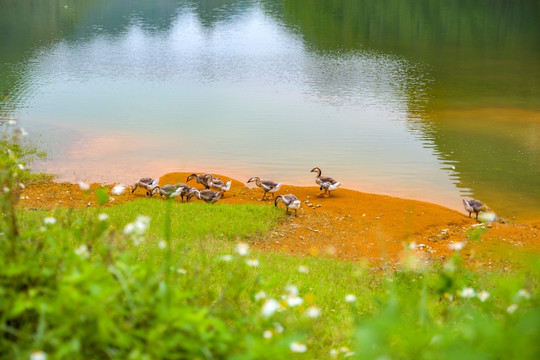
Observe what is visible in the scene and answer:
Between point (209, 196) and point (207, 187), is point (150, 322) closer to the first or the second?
point (209, 196)

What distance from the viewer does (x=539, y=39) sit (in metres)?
51.0

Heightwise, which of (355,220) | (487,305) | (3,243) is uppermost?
(3,243)

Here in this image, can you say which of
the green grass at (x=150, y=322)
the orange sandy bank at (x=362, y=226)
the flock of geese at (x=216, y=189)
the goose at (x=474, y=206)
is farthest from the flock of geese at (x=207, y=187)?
the green grass at (x=150, y=322)

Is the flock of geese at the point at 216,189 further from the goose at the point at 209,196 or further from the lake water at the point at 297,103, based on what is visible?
the lake water at the point at 297,103

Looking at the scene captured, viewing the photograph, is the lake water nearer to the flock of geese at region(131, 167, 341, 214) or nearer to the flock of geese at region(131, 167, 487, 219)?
the flock of geese at region(131, 167, 487, 219)

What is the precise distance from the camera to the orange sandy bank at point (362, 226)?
1275 cm

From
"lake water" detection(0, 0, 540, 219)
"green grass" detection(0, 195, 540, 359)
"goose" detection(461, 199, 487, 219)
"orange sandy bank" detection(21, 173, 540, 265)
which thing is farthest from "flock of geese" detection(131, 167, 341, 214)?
"green grass" detection(0, 195, 540, 359)

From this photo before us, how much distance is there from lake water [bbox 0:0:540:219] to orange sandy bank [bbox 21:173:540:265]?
1.73m

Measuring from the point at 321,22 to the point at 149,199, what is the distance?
5291 centimetres

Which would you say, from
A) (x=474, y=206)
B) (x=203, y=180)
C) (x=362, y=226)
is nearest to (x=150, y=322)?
(x=362, y=226)

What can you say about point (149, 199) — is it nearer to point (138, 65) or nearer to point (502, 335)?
point (502, 335)

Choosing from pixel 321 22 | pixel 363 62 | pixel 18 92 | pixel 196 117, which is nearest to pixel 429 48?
pixel 363 62

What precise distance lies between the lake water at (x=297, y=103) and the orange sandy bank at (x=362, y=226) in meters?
1.73

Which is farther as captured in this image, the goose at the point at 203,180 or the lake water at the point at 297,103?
the lake water at the point at 297,103
